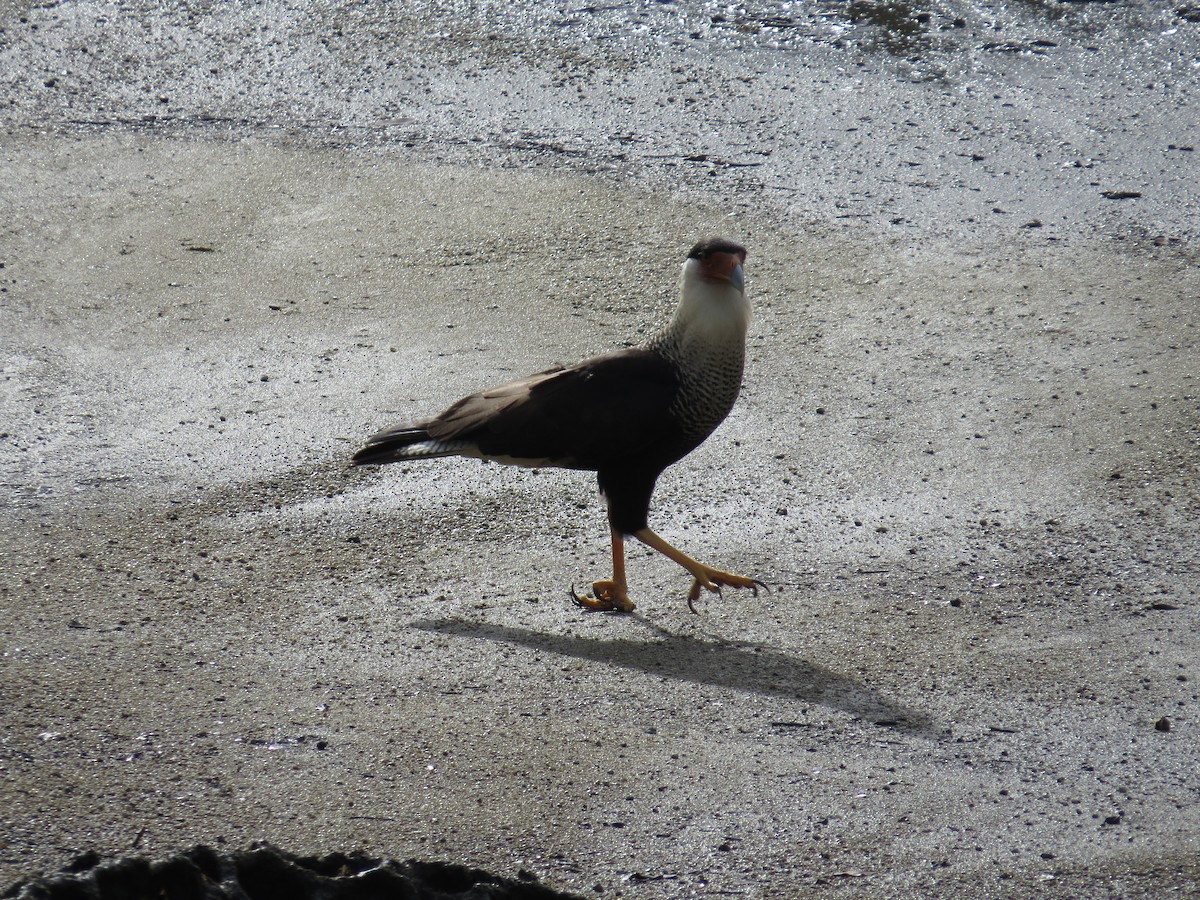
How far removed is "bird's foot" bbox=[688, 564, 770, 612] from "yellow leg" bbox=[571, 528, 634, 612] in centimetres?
22

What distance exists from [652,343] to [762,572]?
34.3 inches

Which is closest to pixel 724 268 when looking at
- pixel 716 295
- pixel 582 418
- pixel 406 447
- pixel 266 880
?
pixel 716 295

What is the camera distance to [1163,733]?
379 cm

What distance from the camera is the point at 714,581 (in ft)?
15.0

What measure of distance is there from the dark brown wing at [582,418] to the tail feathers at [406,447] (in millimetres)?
25

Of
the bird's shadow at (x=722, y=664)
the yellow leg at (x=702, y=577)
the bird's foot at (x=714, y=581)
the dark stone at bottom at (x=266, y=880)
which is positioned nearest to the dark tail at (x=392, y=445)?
the bird's shadow at (x=722, y=664)

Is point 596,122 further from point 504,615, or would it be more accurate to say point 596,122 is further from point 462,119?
point 504,615

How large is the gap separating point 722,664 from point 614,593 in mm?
538

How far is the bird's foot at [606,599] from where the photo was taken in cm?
458

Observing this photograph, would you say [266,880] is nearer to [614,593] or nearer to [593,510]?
[614,593]

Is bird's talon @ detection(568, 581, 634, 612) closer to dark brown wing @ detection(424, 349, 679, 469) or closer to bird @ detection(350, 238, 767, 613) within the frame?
bird @ detection(350, 238, 767, 613)

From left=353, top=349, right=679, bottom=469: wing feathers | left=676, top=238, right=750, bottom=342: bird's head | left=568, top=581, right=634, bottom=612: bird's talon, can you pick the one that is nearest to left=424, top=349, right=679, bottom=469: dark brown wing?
left=353, top=349, right=679, bottom=469: wing feathers

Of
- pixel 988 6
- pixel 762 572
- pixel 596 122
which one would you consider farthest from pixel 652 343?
pixel 988 6

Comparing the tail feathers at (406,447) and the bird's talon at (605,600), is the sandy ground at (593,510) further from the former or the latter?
the tail feathers at (406,447)
